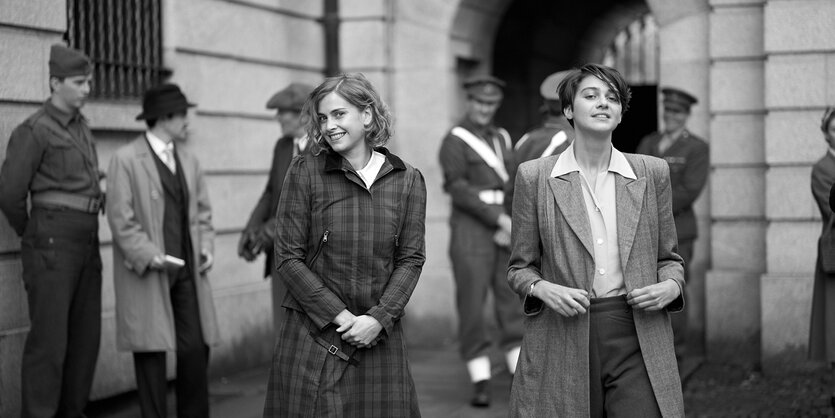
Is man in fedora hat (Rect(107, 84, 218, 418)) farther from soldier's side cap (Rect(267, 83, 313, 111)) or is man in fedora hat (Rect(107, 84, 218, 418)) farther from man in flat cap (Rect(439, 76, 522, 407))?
man in flat cap (Rect(439, 76, 522, 407))

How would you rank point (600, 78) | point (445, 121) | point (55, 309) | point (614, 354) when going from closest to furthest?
point (614, 354), point (600, 78), point (55, 309), point (445, 121)

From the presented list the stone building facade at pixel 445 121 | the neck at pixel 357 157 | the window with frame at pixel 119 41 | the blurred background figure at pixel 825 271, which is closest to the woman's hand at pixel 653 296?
the neck at pixel 357 157

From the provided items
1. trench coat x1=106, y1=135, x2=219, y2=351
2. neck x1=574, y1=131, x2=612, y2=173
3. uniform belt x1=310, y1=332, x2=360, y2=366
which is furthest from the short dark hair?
trench coat x1=106, y1=135, x2=219, y2=351

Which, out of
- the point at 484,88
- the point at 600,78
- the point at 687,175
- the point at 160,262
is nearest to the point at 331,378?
the point at 600,78

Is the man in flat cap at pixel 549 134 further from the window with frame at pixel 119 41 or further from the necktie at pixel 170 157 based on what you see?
the window with frame at pixel 119 41

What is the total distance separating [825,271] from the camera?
23.5 ft

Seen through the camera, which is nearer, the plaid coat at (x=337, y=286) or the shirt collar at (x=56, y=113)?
the plaid coat at (x=337, y=286)

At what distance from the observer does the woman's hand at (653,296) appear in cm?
398

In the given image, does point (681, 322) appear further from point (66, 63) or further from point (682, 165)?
point (66, 63)

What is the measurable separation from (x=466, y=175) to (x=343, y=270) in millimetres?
3774

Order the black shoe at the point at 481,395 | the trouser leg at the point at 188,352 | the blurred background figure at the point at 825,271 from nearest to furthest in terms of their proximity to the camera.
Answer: the trouser leg at the point at 188,352, the blurred background figure at the point at 825,271, the black shoe at the point at 481,395

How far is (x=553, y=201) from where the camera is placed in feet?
13.7

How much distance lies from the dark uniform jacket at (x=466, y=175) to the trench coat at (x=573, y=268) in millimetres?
3571

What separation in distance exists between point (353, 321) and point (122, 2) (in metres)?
4.74
